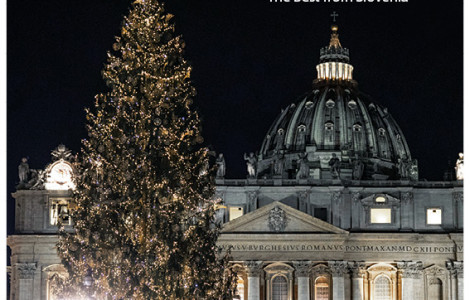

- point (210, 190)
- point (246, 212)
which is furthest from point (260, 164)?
point (210, 190)

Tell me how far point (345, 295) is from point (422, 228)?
755 centimetres

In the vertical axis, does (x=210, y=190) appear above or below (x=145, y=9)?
below

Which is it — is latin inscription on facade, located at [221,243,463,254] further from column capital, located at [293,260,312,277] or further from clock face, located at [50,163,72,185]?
clock face, located at [50,163,72,185]

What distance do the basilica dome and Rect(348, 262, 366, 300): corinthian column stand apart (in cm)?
2421

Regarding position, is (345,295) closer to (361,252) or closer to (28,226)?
(361,252)

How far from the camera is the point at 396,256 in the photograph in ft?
265

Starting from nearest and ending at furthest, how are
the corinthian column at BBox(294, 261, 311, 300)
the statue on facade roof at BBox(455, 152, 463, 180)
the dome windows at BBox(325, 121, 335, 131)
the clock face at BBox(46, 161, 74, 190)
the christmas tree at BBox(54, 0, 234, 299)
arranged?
the christmas tree at BBox(54, 0, 234, 299), the corinthian column at BBox(294, 261, 311, 300), the clock face at BBox(46, 161, 74, 190), the statue on facade roof at BBox(455, 152, 463, 180), the dome windows at BBox(325, 121, 335, 131)

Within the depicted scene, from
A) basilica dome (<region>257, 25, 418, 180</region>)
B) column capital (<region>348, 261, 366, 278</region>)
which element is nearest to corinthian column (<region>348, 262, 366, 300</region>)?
column capital (<region>348, 261, 366, 278</region>)

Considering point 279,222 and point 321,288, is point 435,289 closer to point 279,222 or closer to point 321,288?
point 321,288

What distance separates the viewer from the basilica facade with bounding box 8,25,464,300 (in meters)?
79.8

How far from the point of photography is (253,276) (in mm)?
80000

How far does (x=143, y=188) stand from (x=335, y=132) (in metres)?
77.3

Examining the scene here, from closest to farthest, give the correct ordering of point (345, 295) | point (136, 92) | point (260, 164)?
point (136, 92) < point (345, 295) < point (260, 164)

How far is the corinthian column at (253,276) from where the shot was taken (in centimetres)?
7975
